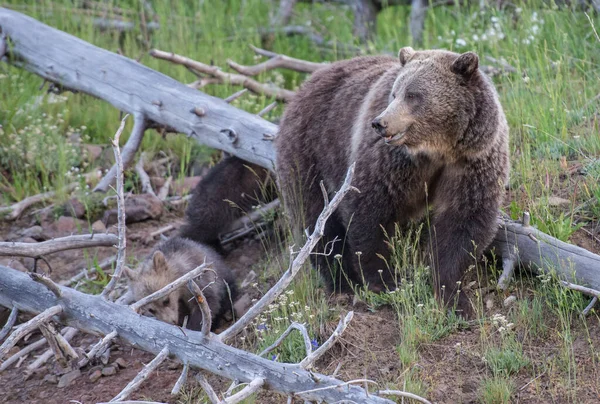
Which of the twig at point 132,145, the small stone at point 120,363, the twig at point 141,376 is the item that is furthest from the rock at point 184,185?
the twig at point 141,376

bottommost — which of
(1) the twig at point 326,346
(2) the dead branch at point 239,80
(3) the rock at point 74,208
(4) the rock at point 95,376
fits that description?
(4) the rock at point 95,376

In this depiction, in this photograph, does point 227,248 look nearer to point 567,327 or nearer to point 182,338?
point 182,338

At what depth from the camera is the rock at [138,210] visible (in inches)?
259

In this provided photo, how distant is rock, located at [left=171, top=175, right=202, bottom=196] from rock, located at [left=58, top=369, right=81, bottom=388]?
2.28 meters

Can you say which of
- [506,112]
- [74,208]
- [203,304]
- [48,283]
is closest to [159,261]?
[48,283]

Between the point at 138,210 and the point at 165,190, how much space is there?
454 millimetres

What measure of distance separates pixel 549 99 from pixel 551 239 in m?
1.73

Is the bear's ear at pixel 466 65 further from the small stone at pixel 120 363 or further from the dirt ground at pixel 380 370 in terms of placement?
the small stone at pixel 120 363

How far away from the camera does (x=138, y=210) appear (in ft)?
21.6

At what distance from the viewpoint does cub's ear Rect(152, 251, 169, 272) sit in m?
5.43

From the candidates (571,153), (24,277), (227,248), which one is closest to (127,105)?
(227,248)

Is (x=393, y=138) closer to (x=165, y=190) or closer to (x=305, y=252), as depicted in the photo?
(x=305, y=252)

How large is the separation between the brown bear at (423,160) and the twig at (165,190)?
203 cm

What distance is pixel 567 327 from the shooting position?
4008 millimetres
